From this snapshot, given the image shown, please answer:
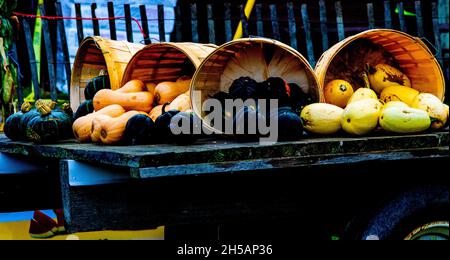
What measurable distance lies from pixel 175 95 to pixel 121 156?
5.16ft

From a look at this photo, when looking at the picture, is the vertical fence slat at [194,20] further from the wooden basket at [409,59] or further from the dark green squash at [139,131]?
the dark green squash at [139,131]

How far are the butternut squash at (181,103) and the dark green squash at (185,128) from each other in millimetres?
467

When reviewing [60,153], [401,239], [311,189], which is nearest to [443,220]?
[401,239]

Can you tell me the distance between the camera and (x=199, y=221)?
7.71 ft

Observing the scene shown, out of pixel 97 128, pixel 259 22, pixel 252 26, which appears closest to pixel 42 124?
pixel 97 128

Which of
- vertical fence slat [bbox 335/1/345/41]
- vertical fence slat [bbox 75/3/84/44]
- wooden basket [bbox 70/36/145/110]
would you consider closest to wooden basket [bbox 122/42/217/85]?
wooden basket [bbox 70/36/145/110]

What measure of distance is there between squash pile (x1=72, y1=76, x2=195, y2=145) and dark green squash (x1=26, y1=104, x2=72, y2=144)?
0.30 feet

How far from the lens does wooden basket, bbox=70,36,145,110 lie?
403cm

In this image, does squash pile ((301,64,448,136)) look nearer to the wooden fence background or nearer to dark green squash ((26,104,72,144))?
dark green squash ((26,104,72,144))

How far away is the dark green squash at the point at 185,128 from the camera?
8.66ft

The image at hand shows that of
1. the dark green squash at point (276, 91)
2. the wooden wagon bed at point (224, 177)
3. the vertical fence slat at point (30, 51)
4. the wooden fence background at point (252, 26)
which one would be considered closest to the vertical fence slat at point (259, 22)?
the wooden fence background at point (252, 26)

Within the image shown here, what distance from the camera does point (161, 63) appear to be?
13.0ft
